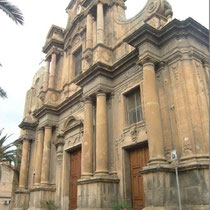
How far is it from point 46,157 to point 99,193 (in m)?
6.41

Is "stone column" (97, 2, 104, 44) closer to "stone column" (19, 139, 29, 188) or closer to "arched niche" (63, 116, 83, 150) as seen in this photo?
"arched niche" (63, 116, 83, 150)

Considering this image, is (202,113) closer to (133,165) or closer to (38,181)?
(133,165)

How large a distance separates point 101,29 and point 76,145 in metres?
6.46

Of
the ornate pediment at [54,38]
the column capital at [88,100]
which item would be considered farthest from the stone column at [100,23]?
the ornate pediment at [54,38]

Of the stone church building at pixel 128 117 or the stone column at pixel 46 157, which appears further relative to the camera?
the stone column at pixel 46 157

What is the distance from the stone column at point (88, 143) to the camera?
11672 millimetres

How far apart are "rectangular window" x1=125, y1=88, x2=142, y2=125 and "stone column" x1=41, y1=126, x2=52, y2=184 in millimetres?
6696

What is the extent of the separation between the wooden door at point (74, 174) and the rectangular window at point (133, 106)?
14.7ft

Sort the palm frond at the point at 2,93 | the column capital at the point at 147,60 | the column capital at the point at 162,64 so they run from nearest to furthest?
1. the column capital at the point at 147,60
2. the column capital at the point at 162,64
3. the palm frond at the point at 2,93

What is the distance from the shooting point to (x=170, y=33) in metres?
10.2

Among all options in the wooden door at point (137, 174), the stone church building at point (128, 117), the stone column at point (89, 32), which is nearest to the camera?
the stone church building at point (128, 117)

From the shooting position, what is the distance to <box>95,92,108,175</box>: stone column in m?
11.0

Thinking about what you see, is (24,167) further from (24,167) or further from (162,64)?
(162,64)

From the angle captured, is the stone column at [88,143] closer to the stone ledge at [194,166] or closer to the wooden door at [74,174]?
the wooden door at [74,174]
